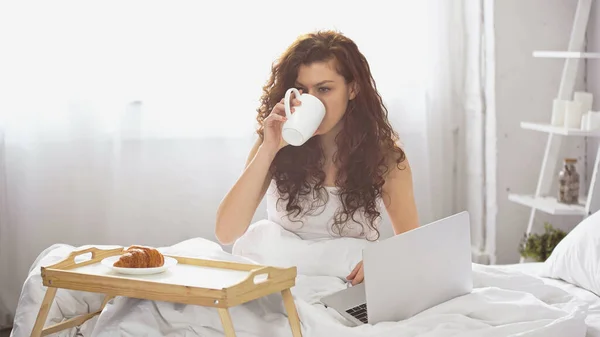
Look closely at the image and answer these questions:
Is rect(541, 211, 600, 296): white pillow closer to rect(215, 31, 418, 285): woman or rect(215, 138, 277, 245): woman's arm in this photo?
rect(215, 31, 418, 285): woman

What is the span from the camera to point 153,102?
324cm

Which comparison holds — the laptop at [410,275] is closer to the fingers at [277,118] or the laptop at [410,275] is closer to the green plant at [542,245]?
the fingers at [277,118]

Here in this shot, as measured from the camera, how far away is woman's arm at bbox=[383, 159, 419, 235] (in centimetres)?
230

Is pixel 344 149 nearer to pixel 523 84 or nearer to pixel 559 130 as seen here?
pixel 559 130

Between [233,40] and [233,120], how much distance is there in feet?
1.02

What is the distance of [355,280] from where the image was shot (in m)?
2.00

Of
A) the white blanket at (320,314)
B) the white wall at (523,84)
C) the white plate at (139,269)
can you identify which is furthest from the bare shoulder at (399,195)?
the white wall at (523,84)

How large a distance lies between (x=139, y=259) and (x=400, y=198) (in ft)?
2.86

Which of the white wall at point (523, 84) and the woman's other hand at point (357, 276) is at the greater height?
the white wall at point (523, 84)

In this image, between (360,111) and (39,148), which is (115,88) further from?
(360,111)

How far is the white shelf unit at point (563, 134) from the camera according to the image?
284cm

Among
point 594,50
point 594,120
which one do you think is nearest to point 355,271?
point 594,120

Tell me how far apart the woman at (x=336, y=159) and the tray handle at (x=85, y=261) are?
1.19 ft

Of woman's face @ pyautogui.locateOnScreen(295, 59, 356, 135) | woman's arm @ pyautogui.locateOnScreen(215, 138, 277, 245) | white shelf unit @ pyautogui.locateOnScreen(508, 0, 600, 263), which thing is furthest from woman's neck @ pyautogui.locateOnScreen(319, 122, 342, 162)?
white shelf unit @ pyautogui.locateOnScreen(508, 0, 600, 263)
